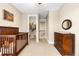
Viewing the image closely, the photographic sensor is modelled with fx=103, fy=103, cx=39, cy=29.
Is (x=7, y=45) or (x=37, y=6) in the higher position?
(x=37, y=6)

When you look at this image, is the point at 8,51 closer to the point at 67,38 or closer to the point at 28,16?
the point at 67,38

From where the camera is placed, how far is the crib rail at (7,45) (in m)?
3.22

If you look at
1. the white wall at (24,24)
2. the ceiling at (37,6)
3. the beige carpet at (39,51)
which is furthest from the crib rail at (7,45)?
the white wall at (24,24)

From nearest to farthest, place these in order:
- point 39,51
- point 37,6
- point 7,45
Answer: point 7,45
point 39,51
point 37,6

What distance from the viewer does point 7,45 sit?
323 centimetres

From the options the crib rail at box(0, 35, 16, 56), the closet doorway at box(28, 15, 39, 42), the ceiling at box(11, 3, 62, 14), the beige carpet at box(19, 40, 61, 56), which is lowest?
the beige carpet at box(19, 40, 61, 56)

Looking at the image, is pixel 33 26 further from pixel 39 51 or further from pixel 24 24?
pixel 39 51

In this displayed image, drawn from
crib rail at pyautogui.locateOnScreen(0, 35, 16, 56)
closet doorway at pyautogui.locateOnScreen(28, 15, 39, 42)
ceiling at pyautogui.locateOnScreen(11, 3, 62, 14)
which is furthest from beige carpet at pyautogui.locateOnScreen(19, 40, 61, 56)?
closet doorway at pyautogui.locateOnScreen(28, 15, 39, 42)

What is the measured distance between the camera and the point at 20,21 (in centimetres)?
736

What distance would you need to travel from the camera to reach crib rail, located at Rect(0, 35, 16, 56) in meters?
3.22

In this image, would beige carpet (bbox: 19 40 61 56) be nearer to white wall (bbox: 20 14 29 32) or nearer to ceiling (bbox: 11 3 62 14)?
ceiling (bbox: 11 3 62 14)

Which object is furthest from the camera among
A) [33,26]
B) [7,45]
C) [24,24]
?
[33,26]

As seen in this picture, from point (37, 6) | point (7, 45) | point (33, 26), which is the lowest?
point (7, 45)

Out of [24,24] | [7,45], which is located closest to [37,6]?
[24,24]
